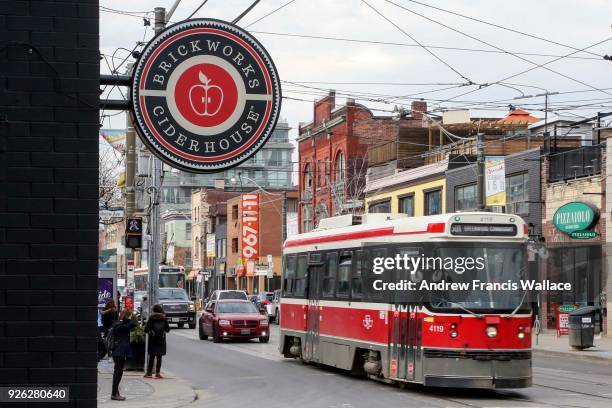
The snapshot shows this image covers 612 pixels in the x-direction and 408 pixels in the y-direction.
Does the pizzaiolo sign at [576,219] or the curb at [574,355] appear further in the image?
the pizzaiolo sign at [576,219]

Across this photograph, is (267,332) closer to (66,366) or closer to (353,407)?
(353,407)

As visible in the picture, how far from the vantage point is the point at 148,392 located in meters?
20.4

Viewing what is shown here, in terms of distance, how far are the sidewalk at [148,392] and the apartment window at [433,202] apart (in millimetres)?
31474

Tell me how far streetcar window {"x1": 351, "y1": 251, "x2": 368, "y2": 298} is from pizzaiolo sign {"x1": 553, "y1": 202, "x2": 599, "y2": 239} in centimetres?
2059

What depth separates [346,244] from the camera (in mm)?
22766

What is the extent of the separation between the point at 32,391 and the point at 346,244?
54.6 feet

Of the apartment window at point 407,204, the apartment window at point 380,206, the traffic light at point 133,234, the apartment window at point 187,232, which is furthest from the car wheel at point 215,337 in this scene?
the apartment window at point 187,232

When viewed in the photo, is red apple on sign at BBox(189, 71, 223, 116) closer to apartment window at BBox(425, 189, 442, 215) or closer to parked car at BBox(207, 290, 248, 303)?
parked car at BBox(207, 290, 248, 303)

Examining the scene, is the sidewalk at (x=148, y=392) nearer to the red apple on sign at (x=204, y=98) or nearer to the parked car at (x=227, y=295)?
the red apple on sign at (x=204, y=98)

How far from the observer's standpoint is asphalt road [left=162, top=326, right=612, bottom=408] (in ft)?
59.3

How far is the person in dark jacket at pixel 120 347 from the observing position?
1878 centimetres

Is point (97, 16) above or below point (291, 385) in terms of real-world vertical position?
above

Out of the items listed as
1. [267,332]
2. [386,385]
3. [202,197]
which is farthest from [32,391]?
[202,197]

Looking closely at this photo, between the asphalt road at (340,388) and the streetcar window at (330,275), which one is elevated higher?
the streetcar window at (330,275)
